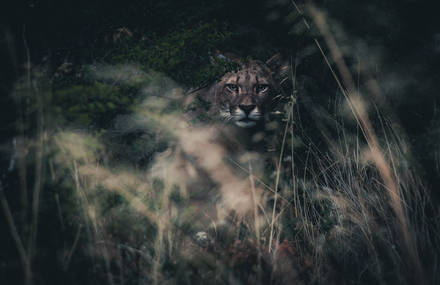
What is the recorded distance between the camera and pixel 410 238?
1326 millimetres

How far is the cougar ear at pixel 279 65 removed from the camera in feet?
8.32

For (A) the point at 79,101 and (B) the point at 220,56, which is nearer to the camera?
(A) the point at 79,101

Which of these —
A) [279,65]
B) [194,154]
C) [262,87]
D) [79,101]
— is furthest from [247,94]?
[79,101]

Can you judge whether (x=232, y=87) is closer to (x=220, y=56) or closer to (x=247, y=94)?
(x=247, y=94)

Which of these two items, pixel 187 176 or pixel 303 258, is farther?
pixel 187 176

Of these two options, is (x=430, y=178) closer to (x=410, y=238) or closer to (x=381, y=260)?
(x=410, y=238)

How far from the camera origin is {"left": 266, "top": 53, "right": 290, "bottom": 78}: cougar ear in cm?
254

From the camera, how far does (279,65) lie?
2.65 meters

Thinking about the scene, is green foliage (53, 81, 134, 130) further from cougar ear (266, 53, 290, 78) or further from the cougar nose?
cougar ear (266, 53, 290, 78)

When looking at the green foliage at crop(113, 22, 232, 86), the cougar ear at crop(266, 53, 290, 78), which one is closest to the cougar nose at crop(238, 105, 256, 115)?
the cougar ear at crop(266, 53, 290, 78)

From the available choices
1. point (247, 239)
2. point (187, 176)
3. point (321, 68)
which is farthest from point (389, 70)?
point (187, 176)

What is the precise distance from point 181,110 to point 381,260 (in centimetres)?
155

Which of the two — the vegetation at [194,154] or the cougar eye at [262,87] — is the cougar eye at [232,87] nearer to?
the cougar eye at [262,87]

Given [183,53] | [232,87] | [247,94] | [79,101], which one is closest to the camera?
[79,101]
